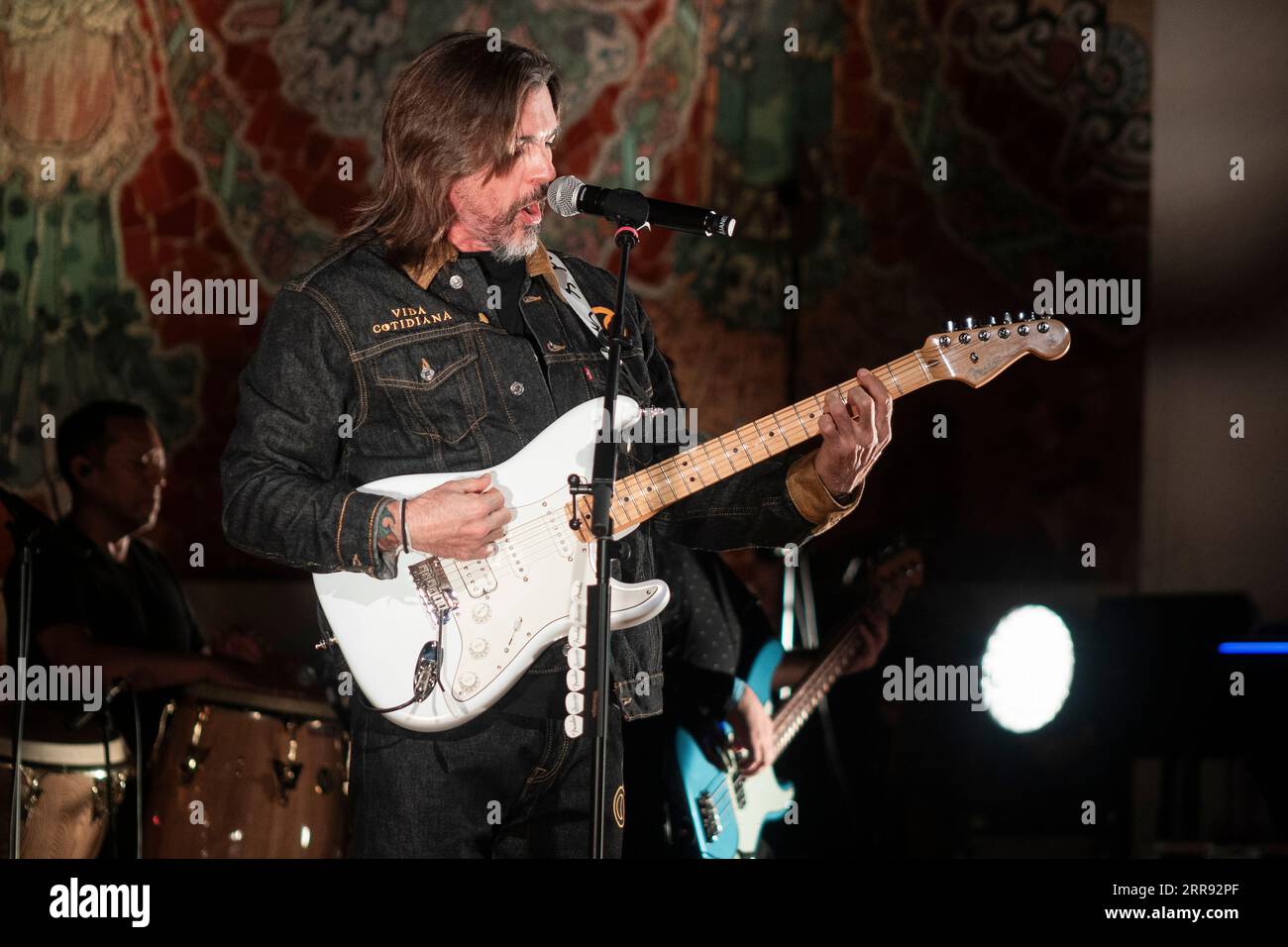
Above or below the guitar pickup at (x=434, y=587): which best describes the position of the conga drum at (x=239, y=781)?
below

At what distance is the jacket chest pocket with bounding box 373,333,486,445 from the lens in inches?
85.4

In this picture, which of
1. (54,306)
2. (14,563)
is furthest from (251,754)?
(54,306)

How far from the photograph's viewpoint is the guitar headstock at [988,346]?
90.7 inches

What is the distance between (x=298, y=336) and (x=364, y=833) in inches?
30.0

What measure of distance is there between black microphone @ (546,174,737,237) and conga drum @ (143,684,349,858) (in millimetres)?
1785

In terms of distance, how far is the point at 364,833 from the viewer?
6.84ft

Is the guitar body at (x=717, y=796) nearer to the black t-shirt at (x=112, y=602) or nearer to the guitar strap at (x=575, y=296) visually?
the guitar strap at (x=575, y=296)

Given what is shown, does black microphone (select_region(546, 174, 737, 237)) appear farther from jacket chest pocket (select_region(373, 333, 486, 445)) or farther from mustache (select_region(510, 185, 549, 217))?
jacket chest pocket (select_region(373, 333, 486, 445))

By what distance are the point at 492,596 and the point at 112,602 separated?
195 cm

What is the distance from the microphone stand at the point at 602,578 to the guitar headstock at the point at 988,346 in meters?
0.58

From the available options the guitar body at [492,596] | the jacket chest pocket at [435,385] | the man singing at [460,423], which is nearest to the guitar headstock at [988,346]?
the man singing at [460,423]

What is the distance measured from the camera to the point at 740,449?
2.29 m
